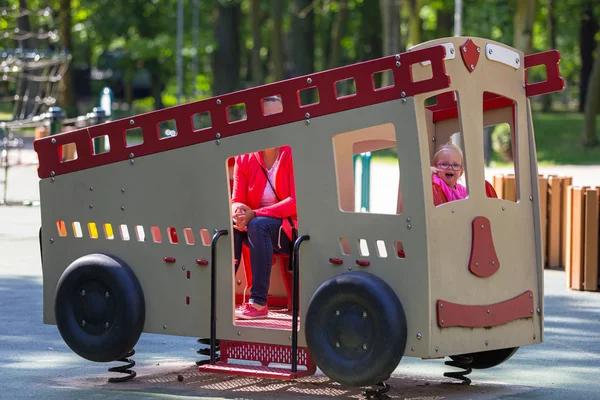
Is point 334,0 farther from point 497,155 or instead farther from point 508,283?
point 508,283

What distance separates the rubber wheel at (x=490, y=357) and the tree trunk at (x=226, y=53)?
39043 mm

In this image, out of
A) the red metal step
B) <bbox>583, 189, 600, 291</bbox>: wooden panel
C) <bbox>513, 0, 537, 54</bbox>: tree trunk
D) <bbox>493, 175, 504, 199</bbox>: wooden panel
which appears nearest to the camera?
the red metal step

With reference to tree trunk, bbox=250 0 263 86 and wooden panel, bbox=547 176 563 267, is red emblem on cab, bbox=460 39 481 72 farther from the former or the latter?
tree trunk, bbox=250 0 263 86

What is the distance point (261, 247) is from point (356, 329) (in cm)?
85

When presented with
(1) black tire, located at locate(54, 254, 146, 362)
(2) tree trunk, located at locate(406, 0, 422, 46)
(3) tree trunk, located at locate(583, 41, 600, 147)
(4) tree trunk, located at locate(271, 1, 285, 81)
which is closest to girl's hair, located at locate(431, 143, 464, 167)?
(1) black tire, located at locate(54, 254, 146, 362)

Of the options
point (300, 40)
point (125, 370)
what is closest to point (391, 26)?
point (300, 40)

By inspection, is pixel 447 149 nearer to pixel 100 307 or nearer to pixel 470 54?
pixel 470 54

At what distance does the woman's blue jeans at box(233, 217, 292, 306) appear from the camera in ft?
23.5

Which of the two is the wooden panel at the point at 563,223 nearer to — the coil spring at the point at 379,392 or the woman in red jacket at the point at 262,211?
the woman in red jacket at the point at 262,211

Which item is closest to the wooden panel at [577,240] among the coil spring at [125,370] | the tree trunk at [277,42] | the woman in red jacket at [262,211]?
the woman in red jacket at [262,211]

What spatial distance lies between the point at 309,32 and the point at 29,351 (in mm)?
36337

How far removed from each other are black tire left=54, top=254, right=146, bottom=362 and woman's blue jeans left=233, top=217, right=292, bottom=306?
0.63 meters

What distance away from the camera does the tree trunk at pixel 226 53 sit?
153 ft

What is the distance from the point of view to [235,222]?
7.25m
